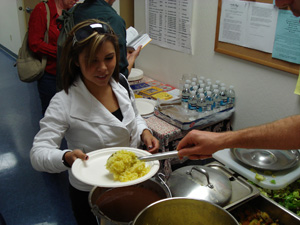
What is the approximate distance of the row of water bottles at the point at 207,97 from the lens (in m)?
2.17

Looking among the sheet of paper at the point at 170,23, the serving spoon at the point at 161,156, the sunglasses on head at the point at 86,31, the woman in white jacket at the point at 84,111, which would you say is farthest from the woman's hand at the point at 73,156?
the sheet of paper at the point at 170,23

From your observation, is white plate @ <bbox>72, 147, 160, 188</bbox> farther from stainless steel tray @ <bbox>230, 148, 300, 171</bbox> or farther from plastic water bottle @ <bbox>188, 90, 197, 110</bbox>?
plastic water bottle @ <bbox>188, 90, 197, 110</bbox>

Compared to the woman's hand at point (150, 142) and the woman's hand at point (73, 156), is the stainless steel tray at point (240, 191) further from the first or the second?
the woman's hand at point (73, 156)

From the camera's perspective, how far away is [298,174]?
1.47 metres

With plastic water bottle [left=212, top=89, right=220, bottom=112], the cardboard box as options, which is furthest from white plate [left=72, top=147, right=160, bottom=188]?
plastic water bottle [left=212, top=89, right=220, bottom=112]

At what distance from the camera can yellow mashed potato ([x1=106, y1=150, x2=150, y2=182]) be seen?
1.06m

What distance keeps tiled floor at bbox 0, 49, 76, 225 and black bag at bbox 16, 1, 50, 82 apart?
988 millimetres

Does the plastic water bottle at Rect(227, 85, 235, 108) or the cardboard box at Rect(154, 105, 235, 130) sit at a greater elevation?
the plastic water bottle at Rect(227, 85, 235, 108)

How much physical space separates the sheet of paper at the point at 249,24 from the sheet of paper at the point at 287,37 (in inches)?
1.7

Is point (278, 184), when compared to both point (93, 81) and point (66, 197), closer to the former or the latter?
point (93, 81)

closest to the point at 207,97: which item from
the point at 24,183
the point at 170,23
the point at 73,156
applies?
the point at 170,23

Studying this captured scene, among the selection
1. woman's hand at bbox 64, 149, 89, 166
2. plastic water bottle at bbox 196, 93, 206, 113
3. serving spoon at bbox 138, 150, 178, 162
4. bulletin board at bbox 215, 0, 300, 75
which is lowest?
plastic water bottle at bbox 196, 93, 206, 113

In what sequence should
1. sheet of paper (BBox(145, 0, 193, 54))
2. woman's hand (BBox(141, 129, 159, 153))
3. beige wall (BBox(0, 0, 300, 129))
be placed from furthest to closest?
sheet of paper (BBox(145, 0, 193, 54)) < beige wall (BBox(0, 0, 300, 129)) < woman's hand (BBox(141, 129, 159, 153))

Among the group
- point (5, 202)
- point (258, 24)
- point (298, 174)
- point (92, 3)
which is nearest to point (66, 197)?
point (5, 202)
